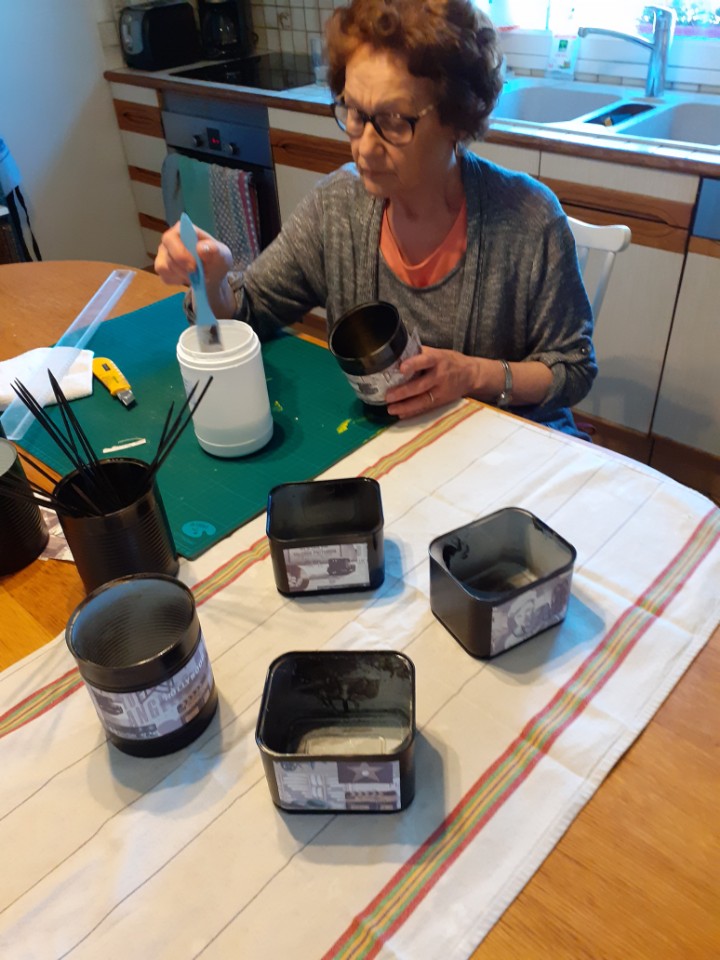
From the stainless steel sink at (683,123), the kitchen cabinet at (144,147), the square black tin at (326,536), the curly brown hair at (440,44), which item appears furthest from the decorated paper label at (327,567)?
the kitchen cabinet at (144,147)

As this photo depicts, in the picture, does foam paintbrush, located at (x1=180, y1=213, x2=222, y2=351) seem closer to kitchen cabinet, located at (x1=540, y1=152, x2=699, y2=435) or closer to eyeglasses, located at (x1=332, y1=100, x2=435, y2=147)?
eyeglasses, located at (x1=332, y1=100, x2=435, y2=147)

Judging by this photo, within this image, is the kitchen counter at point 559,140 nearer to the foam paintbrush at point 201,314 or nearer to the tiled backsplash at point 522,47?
the tiled backsplash at point 522,47

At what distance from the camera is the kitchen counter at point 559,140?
5.39ft

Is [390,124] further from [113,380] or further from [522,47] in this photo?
[522,47]

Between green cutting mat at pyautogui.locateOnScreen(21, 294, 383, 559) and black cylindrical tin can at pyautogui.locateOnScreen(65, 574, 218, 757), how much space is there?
17 cm

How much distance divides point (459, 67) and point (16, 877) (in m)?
1.03

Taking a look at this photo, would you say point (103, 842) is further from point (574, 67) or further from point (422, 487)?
point (574, 67)

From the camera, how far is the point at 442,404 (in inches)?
39.4

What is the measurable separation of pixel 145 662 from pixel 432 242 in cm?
85

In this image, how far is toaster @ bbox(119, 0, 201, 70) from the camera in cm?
272

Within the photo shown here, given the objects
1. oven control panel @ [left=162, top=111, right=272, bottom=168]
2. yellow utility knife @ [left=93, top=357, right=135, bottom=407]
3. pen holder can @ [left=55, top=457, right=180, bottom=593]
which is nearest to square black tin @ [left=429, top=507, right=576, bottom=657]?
pen holder can @ [left=55, top=457, right=180, bottom=593]

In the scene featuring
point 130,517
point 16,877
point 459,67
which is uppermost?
point 459,67

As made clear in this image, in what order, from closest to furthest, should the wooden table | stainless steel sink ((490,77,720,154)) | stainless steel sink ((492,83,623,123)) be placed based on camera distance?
the wooden table
stainless steel sink ((490,77,720,154))
stainless steel sink ((492,83,623,123))

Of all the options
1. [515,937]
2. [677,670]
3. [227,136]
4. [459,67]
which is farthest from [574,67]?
[515,937]
